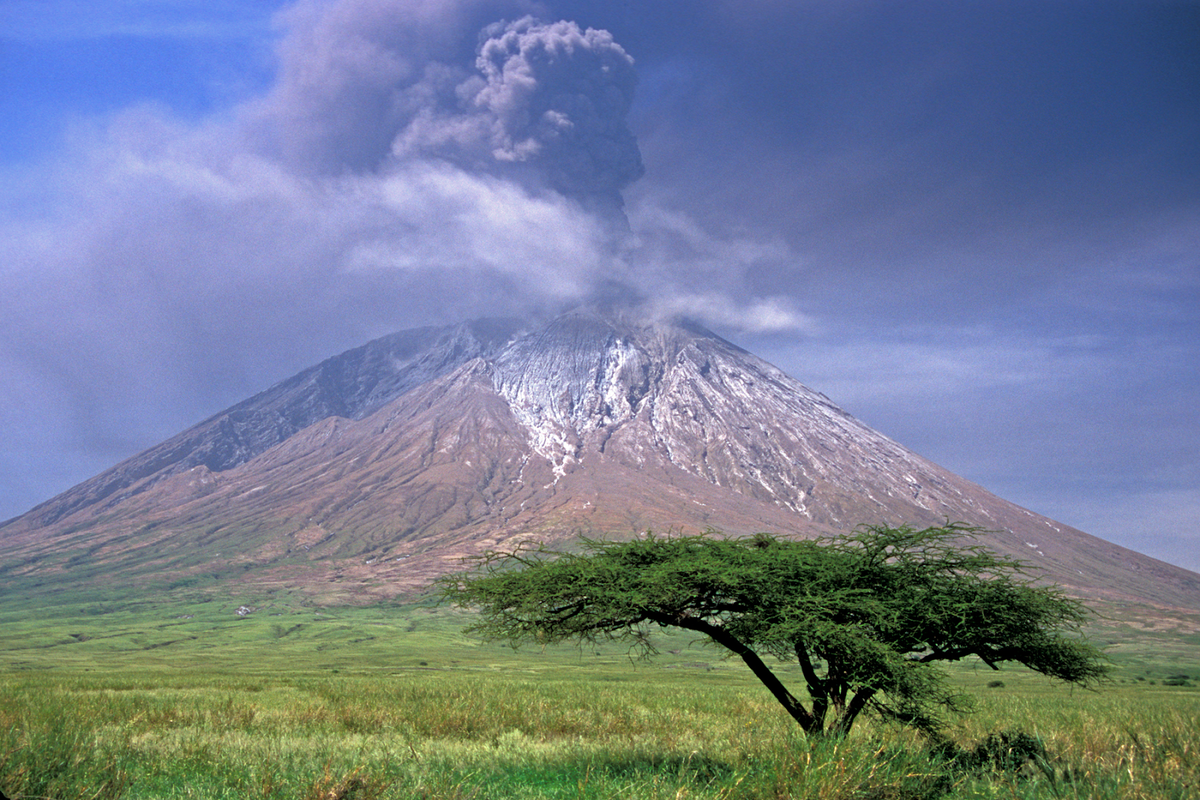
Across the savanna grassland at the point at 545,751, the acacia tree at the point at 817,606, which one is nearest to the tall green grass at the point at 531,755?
the savanna grassland at the point at 545,751

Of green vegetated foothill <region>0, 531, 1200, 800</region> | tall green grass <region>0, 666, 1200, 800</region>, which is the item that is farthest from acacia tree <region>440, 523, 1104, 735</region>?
tall green grass <region>0, 666, 1200, 800</region>

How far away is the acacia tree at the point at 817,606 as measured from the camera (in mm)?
13031

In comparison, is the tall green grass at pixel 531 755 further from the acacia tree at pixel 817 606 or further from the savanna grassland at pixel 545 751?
the acacia tree at pixel 817 606

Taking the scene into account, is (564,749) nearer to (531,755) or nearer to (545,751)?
(545,751)

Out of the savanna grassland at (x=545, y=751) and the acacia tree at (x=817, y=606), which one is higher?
the acacia tree at (x=817, y=606)

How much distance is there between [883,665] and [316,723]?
16.0 metres

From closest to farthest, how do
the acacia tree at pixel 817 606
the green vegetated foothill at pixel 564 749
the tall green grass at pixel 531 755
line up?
1. the tall green grass at pixel 531 755
2. the green vegetated foothill at pixel 564 749
3. the acacia tree at pixel 817 606

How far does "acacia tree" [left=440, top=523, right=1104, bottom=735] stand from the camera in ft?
42.8

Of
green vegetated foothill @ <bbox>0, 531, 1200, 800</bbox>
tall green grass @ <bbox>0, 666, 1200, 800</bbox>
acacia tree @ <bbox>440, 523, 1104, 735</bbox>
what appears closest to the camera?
tall green grass @ <bbox>0, 666, 1200, 800</bbox>

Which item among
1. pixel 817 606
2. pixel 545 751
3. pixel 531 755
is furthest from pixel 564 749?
pixel 817 606

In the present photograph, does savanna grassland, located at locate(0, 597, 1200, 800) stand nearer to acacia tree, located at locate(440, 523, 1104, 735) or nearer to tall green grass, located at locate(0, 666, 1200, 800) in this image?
tall green grass, located at locate(0, 666, 1200, 800)

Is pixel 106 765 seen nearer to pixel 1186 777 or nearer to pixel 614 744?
pixel 614 744

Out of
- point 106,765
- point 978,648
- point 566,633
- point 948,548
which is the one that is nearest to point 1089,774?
point 978,648

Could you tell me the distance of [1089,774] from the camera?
11.1 metres
